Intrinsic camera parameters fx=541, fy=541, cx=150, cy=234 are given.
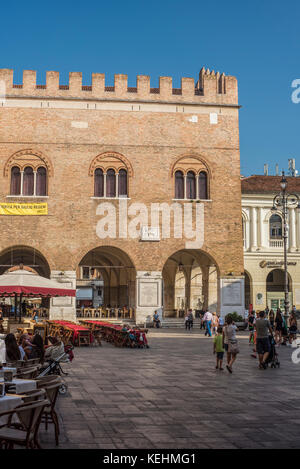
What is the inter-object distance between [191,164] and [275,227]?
12968 mm

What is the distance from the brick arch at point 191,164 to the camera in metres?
29.0

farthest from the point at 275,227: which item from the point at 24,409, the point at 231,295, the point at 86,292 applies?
the point at 24,409

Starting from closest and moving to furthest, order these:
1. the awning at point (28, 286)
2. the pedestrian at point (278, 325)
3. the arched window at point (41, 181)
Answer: the awning at point (28, 286) → the pedestrian at point (278, 325) → the arched window at point (41, 181)

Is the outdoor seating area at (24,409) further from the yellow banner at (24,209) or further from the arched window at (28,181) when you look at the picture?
the arched window at (28,181)

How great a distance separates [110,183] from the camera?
28500mm

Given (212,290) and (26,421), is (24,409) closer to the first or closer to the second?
(26,421)

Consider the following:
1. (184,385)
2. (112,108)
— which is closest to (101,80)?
(112,108)

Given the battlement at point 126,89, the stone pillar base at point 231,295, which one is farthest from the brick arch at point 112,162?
the stone pillar base at point 231,295

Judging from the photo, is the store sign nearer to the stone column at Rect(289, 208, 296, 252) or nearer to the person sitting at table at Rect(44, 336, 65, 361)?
the stone column at Rect(289, 208, 296, 252)

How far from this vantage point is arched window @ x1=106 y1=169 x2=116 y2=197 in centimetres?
2844

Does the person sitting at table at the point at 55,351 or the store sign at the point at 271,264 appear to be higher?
the store sign at the point at 271,264

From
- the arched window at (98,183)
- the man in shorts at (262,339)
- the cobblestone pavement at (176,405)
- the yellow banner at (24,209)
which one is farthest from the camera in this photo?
the arched window at (98,183)

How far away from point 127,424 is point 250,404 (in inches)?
95.1

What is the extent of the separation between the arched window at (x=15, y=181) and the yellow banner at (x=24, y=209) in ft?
2.53
